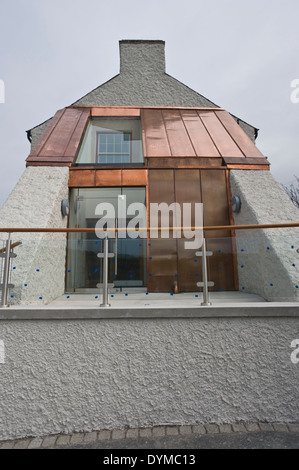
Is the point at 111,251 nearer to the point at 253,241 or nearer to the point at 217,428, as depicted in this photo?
the point at 253,241

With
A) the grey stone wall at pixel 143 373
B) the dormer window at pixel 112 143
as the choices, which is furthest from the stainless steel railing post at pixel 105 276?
the dormer window at pixel 112 143

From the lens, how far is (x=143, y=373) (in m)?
3.51

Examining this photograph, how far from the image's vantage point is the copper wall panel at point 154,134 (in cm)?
782

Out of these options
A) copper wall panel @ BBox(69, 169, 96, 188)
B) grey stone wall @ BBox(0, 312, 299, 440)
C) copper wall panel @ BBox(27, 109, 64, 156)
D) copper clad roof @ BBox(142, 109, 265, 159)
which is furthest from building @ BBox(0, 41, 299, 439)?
copper clad roof @ BBox(142, 109, 265, 159)

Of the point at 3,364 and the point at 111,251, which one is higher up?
the point at 111,251

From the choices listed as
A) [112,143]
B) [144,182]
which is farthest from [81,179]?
[112,143]

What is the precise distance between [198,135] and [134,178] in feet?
10.3

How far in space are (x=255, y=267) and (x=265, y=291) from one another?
0.50 meters

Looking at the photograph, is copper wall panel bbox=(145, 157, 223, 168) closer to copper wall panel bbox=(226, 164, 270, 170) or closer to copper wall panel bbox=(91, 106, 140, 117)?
copper wall panel bbox=(226, 164, 270, 170)

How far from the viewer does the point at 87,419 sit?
3.41m

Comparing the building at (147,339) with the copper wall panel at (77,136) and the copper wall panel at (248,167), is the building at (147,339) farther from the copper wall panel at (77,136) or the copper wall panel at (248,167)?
the copper wall panel at (248,167)

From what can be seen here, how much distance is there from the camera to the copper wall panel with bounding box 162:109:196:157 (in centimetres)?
782

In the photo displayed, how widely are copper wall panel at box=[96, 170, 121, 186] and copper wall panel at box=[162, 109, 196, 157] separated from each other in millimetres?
1772
